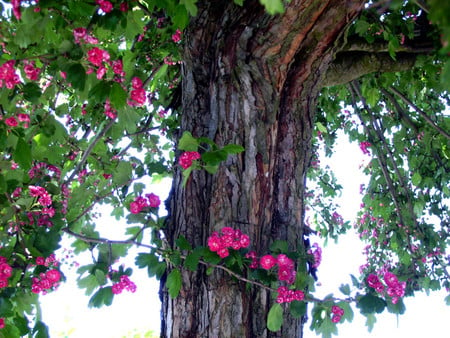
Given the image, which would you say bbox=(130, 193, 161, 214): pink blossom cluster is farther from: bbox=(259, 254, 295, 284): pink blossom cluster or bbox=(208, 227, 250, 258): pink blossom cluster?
bbox=(259, 254, 295, 284): pink blossom cluster

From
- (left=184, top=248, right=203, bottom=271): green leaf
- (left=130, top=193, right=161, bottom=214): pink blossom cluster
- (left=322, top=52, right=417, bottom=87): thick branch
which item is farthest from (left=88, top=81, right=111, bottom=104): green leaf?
(left=322, top=52, right=417, bottom=87): thick branch

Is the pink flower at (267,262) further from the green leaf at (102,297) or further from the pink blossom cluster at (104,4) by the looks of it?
the pink blossom cluster at (104,4)

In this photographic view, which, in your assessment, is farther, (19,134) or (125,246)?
(125,246)

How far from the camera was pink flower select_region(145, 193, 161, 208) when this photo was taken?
2742mm

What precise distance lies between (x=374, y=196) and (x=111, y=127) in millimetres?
3506

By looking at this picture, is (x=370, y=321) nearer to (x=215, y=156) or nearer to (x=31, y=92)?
(x=215, y=156)

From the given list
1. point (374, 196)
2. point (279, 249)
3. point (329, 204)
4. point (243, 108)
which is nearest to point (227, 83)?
point (243, 108)

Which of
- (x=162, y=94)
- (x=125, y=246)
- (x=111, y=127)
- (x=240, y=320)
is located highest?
(x=162, y=94)

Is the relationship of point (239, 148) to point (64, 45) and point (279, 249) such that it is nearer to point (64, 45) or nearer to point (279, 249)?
point (279, 249)

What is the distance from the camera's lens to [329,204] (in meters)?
6.93

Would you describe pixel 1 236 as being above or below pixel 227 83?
below

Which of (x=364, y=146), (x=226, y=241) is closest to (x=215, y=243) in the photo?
(x=226, y=241)

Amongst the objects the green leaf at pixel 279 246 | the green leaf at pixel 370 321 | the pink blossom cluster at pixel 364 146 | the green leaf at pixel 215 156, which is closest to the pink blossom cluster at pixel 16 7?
the green leaf at pixel 215 156

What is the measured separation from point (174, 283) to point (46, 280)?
551 millimetres
